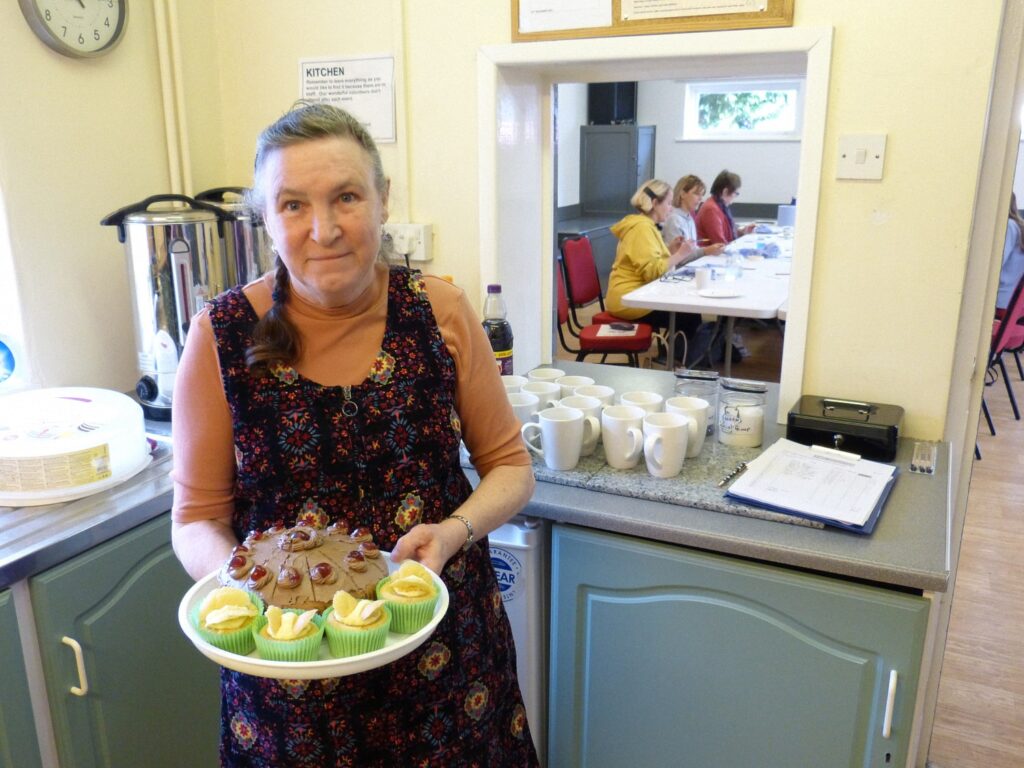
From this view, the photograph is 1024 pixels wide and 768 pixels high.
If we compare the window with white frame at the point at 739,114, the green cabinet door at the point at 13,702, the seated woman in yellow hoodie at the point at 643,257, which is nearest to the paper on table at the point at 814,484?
the green cabinet door at the point at 13,702

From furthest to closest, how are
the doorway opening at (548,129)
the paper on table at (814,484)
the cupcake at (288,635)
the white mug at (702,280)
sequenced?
the white mug at (702,280) → the doorway opening at (548,129) → the paper on table at (814,484) → the cupcake at (288,635)

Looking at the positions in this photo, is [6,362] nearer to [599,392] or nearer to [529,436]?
[529,436]

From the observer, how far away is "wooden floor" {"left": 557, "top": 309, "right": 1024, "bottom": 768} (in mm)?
1927

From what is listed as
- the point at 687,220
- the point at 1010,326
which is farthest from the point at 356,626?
the point at 687,220

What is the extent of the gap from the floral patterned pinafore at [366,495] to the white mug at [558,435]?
0.35 meters

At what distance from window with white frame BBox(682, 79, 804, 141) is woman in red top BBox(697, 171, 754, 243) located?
1943mm

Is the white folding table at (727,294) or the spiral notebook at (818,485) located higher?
the white folding table at (727,294)

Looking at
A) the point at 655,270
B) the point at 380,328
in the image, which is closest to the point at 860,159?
the point at 380,328

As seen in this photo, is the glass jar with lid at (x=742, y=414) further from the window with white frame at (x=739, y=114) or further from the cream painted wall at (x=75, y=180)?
the window with white frame at (x=739, y=114)

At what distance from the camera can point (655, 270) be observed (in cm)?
395

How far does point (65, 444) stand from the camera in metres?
1.36

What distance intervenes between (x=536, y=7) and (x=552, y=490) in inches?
37.4

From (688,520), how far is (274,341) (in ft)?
2.27

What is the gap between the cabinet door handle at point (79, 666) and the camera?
1.27 meters
